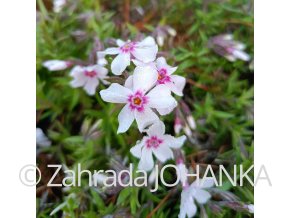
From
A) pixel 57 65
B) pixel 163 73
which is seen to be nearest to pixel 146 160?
pixel 163 73

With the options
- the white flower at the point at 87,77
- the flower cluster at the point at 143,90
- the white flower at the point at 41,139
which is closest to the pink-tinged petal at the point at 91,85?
the white flower at the point at 87,77

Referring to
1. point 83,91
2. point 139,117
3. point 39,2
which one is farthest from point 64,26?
point 139,117

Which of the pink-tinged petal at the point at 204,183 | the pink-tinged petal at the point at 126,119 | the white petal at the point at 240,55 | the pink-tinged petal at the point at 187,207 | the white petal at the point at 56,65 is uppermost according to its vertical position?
the white petal at the point at 240,55

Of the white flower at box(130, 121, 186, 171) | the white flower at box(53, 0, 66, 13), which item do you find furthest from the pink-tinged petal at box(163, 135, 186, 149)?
the white flower at box(53, 0, 66, 13)

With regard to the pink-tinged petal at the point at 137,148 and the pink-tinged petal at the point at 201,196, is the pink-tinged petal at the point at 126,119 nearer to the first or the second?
the pink-tinged petal at the point at 137,148

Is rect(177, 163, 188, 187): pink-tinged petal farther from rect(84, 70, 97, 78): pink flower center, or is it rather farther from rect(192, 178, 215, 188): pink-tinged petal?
rect(84, 70, 97, 78): pink flower center

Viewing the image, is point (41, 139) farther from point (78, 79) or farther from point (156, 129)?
point (156, 129)

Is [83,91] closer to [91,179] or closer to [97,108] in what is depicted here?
[97,108]
